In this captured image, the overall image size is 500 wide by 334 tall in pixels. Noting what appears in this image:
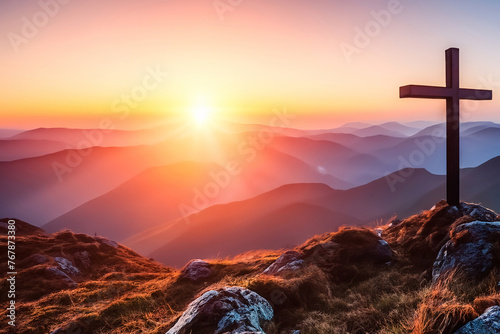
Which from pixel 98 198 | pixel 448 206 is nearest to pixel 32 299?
pixel 448 206

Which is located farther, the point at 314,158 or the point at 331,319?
the point at 314,158

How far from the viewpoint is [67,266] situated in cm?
1212

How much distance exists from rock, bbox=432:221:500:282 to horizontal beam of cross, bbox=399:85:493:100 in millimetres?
3943

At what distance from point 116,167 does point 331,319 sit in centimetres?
14529

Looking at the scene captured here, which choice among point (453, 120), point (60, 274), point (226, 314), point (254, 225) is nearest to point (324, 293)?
point (226, 314)

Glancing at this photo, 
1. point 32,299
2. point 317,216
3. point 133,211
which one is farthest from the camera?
point 133,211

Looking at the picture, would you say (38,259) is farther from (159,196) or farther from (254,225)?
(159,196)

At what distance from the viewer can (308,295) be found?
6.39 metres

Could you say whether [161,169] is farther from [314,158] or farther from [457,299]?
[457,299]

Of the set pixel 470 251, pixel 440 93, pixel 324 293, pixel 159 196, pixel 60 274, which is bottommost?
pixel 159 196

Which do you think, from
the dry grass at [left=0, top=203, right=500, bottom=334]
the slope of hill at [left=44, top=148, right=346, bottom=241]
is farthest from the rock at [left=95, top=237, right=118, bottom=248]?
the slope of hill at [left=44, top=148, right=346, bottom=241]

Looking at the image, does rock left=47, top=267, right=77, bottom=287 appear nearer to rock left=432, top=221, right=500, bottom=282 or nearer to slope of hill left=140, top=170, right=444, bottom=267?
rock left=432, top=221, right=500, bottom=282

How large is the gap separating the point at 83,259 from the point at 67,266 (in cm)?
114

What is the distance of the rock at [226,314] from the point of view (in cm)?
457
